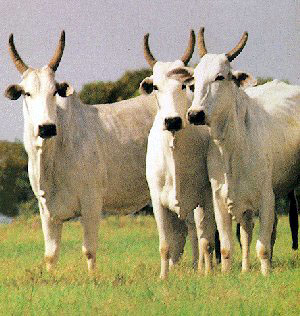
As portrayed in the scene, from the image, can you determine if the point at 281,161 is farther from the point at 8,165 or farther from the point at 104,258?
the point at 8,165

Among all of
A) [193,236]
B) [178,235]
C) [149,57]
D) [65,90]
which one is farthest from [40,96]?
[178,235]

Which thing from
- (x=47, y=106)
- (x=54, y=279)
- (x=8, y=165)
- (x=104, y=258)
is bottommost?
(x=8, y=165)

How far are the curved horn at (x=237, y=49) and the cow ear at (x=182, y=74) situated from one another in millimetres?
503

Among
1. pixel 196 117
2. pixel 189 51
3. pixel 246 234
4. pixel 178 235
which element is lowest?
pixel 178 235

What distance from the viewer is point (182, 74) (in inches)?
437

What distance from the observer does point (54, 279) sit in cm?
1094

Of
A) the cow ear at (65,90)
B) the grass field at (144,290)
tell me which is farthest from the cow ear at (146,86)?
the grass field at (144,290)

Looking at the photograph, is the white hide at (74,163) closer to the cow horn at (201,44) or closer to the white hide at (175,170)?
the white hide at (175,170)

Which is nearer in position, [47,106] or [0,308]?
[0,308]

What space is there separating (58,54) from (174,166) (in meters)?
2.10

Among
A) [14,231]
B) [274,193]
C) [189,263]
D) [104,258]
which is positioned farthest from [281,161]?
[14,231]

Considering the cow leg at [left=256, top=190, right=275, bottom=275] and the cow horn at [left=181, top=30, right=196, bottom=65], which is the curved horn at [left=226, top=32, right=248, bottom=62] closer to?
the cow horn at [left=181, top=30, right=196, bottom=65]

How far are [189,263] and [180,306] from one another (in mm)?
4563

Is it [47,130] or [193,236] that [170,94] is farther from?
[193,236]
